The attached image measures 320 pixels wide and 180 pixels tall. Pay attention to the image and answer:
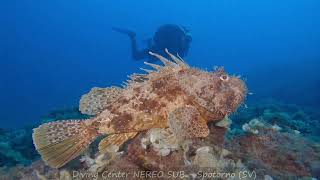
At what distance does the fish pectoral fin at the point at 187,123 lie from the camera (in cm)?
388

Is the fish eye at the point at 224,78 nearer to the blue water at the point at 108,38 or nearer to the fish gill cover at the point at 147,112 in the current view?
the fish gill cover at the point at 147,112

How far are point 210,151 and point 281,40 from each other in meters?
105

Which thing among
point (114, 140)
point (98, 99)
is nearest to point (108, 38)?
point (98, 99)

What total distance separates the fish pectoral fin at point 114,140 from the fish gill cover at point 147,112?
13 millimetres

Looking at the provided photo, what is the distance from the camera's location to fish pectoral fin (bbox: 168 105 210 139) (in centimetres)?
388

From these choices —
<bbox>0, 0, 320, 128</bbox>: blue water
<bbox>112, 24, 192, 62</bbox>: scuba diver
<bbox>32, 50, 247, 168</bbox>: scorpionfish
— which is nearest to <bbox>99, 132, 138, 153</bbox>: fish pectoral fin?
<bbox>32, 50, 247, 168</bbox>: scorpionfish

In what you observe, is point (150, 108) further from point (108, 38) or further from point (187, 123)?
point (108, 38)

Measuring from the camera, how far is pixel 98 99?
4590 mm

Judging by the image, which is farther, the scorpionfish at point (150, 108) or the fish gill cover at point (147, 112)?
the scorpionfish at point (150, 108)

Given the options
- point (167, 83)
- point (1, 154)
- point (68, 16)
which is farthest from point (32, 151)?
point (68, 16)

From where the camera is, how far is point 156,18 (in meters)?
148

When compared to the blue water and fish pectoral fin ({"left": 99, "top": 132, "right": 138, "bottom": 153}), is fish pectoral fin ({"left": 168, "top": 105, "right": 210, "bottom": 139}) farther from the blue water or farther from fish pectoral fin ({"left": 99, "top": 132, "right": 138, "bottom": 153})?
the blue water

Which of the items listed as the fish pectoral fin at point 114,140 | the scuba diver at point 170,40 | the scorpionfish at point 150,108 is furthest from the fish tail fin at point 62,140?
the scuba diver at point 170,40

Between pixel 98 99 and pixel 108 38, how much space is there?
13258cm
